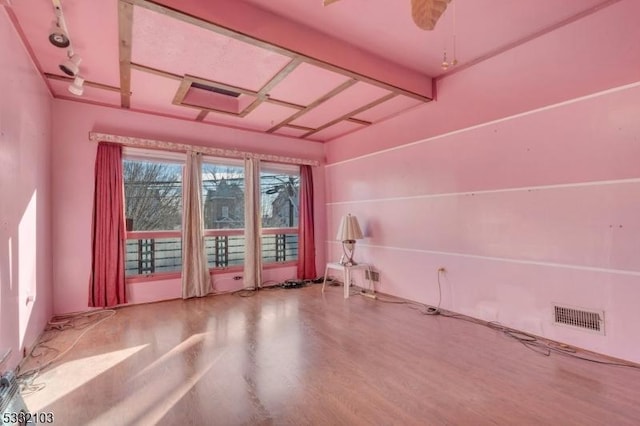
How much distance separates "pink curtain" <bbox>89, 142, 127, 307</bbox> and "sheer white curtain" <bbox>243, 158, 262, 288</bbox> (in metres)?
1.75

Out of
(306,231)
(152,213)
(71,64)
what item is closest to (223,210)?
(152,213)

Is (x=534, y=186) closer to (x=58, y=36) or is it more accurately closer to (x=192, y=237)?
(x=58, y=36)

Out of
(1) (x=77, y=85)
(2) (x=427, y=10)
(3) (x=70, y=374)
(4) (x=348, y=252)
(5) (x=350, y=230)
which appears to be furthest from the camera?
(4) (x=348, y=252)

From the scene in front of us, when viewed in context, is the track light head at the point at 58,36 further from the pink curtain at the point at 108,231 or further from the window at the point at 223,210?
the window at the point at 223,210

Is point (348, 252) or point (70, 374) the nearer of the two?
point (70, 374)

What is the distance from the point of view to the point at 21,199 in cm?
251

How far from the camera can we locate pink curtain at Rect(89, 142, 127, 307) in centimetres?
378

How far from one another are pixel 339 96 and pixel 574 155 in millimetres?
2489

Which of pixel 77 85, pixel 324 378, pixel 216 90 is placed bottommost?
pixel 324 378

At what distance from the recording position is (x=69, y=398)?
1948 mm

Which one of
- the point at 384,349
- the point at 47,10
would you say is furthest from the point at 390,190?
the point at 47,10

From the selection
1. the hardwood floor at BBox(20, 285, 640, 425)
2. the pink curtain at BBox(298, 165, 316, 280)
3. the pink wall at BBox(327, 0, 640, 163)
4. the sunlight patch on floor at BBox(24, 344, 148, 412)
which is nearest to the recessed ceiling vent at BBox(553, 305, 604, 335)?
→ the hardwood floor at BBox(20, 285, 640, 425)

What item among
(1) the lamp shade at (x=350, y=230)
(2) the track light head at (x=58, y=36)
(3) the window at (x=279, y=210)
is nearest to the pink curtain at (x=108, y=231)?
(2) the track light head at (x=58, y=36)

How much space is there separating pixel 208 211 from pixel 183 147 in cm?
108
